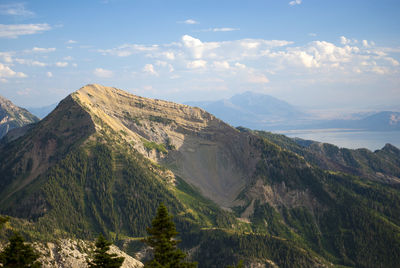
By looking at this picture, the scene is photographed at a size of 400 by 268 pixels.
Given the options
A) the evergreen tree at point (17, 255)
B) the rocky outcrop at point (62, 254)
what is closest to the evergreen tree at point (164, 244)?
the evergreen tree at point (17, 255)

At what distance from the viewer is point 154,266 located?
201 feet

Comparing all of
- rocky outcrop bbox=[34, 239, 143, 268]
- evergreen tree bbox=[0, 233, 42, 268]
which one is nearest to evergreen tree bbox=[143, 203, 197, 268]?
evergreen tree bbox=[0, 233, 42, 268]

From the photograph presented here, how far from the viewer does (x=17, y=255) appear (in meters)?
62.5

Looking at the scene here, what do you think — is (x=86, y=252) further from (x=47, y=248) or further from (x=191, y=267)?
(x=191, y=267)

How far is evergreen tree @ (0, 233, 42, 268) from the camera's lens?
61656 millimetres

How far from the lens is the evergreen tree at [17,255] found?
61.7m

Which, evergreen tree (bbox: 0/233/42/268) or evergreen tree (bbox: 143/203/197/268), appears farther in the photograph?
evergreen tree (bbox: 143/203/197/268)

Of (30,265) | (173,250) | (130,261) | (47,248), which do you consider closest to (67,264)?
(47,248)

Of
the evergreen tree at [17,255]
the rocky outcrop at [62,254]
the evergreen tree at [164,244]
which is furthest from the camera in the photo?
the rocky outcrop at [62,254]

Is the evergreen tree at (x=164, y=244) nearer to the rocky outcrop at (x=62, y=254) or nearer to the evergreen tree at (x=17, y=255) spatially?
the evergreen tree at (x=17, y=255)

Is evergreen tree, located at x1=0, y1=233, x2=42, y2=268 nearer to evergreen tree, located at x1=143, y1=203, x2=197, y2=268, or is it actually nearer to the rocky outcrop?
evergreen tree, located at x1=143, y1=203, x2=197, y2=268

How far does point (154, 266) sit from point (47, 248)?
258ft

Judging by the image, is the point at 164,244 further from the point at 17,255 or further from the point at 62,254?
the point at 62,254

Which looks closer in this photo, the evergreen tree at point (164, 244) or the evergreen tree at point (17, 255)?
the evergreen tree at point (17, 255)
